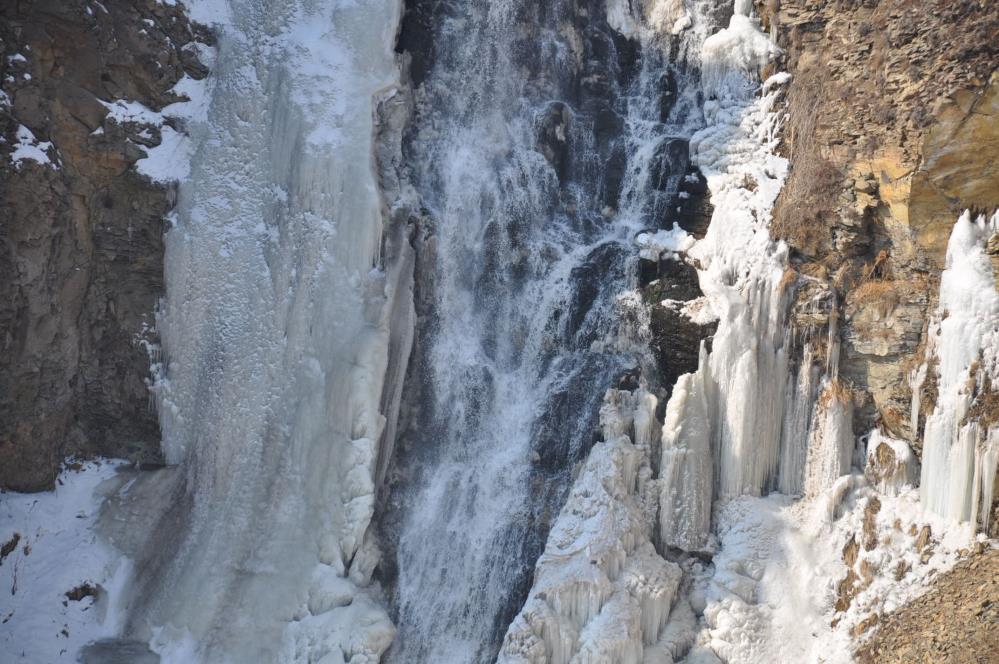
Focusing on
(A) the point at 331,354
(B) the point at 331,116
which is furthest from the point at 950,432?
(B) the point at 331,116

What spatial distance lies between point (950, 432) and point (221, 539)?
9.96 m

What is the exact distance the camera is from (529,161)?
1727 cm

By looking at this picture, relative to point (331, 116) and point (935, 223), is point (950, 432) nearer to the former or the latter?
point (935, 223)

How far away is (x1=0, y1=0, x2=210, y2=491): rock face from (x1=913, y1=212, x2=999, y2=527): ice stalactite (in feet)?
36.2

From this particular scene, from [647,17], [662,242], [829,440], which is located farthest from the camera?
[647,17]

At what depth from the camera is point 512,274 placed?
16531mm

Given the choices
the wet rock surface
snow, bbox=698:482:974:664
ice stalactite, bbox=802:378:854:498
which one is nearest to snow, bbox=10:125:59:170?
snow, bbox=698:482:974:664

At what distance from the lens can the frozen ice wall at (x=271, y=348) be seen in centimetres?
1470

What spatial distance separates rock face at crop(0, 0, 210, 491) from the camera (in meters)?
15.0

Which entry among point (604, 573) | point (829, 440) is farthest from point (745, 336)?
point (604, 573)

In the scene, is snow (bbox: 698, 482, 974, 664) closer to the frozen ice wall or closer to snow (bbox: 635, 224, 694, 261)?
snow (bbox: 635, 224, 694, 261)

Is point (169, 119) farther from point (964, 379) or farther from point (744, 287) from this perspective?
point (964, 379)

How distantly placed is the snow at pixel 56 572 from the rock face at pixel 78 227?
41 centimetres

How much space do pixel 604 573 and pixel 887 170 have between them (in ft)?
21.1
